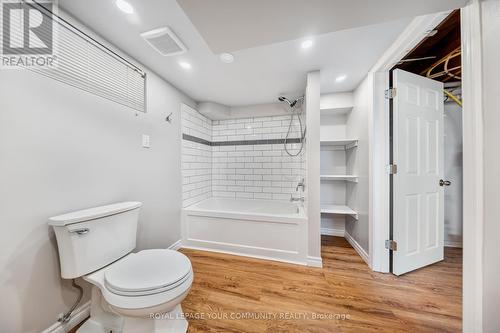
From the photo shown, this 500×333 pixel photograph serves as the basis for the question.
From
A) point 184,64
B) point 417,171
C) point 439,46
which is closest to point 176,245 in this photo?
point 184,64

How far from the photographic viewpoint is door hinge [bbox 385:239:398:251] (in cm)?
161

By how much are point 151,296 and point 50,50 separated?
1.55 metres

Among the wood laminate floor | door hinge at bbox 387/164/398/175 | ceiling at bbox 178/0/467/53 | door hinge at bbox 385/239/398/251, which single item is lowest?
the wood laminate floor

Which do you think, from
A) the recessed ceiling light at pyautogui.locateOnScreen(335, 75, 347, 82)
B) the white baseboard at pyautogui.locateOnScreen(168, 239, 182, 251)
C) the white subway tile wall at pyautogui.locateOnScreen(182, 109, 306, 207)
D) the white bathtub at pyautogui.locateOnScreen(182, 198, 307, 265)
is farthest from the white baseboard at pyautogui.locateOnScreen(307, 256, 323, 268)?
the recessed ceiling light at pyautogui.locateOnScreen(335, 75, 347, 82)

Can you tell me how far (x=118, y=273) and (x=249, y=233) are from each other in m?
1.28

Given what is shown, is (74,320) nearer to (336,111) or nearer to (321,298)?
(321,298)

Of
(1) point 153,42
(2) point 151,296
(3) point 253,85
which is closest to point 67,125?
(1) point 153,42

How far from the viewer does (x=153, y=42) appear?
4.25 ft

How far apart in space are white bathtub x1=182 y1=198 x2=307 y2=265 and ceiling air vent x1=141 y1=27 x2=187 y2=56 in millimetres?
1698

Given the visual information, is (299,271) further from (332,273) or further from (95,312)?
(95,312)

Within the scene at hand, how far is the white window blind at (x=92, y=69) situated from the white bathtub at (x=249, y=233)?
4.74 ft

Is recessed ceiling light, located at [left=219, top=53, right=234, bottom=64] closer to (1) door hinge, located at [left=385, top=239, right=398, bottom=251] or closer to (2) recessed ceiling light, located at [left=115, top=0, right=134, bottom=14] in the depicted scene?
→ (2) recessed ceiling light, located at [left=115, top=0, right=134, bottom=14]

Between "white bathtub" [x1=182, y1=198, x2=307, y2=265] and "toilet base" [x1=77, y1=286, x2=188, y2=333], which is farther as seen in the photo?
"white bathtub" [x1=182, y1=198, x2=307, y2=265]

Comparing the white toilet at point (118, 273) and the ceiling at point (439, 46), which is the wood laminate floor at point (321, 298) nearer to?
the white toilet at point (118, 273)
